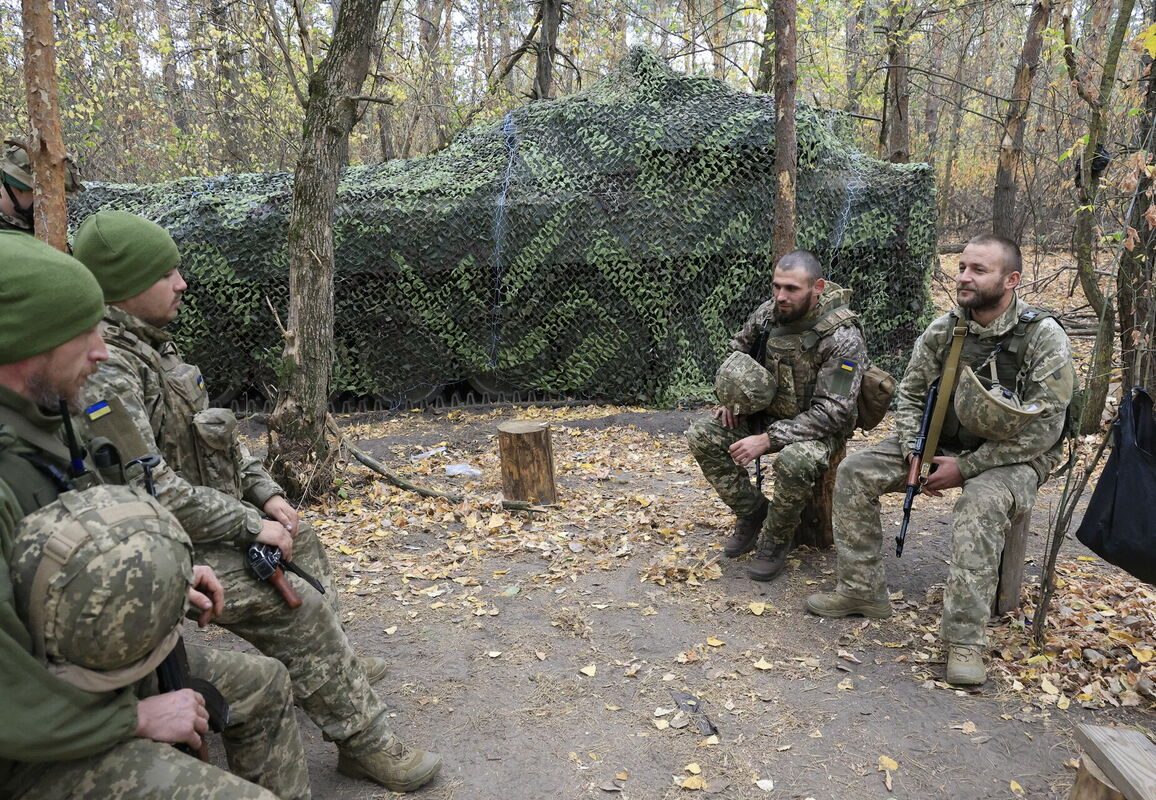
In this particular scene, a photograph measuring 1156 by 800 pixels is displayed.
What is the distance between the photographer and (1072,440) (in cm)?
369

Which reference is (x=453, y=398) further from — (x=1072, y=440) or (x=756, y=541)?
(x=1072, y=440)

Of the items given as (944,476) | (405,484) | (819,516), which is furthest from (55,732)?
(405,484)

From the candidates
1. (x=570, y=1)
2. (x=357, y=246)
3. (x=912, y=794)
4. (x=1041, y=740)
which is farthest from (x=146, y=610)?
(x=570, y=1)

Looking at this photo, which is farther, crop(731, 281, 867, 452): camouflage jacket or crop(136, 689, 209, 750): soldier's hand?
crop(731, 281, 867, 452): camouflage jacket

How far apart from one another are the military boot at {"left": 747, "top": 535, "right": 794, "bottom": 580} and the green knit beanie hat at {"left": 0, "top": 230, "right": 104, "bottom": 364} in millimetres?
3747

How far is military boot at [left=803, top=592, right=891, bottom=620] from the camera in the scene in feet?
13.6

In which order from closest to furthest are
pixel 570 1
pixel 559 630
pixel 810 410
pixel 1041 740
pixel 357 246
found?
pixel 1041 740
pixel 559 630
pixel 810 410
pixel 357 246
pixel 570 1

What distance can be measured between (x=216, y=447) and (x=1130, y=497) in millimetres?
3554

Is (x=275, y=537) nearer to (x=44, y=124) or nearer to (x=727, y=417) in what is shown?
(x=44, y=124)

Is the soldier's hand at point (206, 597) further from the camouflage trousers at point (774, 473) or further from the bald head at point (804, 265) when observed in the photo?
the bald head at point (804, 265)

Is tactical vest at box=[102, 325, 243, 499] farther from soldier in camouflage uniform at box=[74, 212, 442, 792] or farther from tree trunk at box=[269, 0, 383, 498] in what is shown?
tree trunk at box=[269, 0, 383, 498]

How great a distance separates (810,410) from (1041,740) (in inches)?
77.6

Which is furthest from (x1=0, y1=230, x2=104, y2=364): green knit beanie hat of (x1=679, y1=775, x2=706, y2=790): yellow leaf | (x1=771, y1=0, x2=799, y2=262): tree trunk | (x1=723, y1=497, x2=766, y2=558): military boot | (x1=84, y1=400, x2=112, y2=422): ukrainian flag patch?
(x1=771, y1=0, x2=799, y2=262): tree trunk

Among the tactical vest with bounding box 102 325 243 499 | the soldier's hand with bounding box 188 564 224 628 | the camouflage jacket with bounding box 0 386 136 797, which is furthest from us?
the tactical vest with bounding box 102 325 243 499
